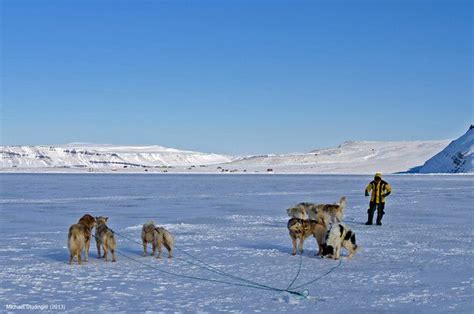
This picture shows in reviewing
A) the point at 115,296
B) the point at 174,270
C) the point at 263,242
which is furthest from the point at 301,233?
the point at 115,296

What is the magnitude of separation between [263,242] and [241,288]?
4.42 meters

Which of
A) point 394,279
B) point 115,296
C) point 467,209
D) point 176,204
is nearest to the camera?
point 115,296

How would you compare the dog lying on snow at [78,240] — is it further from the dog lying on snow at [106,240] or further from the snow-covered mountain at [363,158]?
the snow-covered mountain at [363,158]

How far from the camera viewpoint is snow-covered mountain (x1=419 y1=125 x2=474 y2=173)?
8350 cm

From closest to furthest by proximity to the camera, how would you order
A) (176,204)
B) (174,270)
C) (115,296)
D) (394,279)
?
1. (115,296)
2. (394,279)
3. (174,270)
4. (176,204)

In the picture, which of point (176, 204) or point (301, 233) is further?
point (176, 204)

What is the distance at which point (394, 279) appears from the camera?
836 centimetres

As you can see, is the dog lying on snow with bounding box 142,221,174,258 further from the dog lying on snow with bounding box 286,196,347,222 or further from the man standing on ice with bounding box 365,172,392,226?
the man standing on ice with bounding box 365,172,392,226

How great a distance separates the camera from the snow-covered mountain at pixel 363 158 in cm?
11619

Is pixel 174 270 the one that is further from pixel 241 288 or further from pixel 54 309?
pixel 54 309

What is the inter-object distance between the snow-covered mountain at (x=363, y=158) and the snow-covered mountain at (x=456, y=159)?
16.3 metres

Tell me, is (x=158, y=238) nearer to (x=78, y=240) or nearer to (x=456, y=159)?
(x=78, y=240)

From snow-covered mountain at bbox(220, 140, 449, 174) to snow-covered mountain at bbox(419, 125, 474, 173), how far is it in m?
16.3

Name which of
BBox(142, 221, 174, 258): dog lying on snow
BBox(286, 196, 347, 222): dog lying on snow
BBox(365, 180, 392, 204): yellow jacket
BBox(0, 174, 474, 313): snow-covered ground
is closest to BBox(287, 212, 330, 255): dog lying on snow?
BBox(0, 174, 474, 313): snow-covered ground
